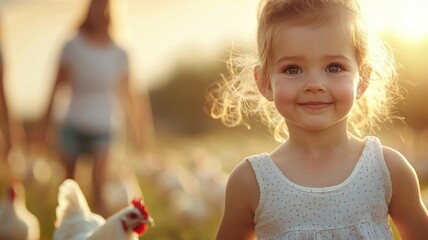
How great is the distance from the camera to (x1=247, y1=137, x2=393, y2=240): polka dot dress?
346 centimetres

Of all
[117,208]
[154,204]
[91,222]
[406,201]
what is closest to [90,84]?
[117,208]

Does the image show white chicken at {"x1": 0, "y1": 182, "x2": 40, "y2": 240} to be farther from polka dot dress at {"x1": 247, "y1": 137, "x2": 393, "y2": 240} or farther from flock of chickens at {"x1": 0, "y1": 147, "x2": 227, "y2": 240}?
polka dot dress at {"x1": 247, "y1": 137, "x2": 393, "y2": 240}

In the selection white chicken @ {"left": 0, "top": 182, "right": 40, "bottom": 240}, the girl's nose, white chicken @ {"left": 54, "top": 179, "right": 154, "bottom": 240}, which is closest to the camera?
the girl's nose

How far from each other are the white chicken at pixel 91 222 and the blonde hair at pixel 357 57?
2.12 ft

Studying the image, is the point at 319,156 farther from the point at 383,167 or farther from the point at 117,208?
the point at 117,208

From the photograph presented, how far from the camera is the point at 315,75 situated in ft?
11.2

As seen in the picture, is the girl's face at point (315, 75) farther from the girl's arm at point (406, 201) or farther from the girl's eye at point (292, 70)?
the girl's arm at point (406, 201)

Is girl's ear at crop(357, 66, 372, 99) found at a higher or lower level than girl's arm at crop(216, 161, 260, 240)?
higher

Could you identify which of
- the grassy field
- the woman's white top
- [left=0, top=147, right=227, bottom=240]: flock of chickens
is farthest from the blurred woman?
[left=0, top=147, right=227, bottom=240]: flock of chickens

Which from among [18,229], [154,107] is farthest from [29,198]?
[154,107]

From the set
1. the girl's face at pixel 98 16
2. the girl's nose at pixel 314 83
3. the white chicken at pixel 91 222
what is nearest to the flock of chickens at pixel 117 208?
the white chicken at pixel 91 222

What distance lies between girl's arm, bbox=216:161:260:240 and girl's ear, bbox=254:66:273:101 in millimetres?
309

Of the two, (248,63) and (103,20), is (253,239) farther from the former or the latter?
(103,20)

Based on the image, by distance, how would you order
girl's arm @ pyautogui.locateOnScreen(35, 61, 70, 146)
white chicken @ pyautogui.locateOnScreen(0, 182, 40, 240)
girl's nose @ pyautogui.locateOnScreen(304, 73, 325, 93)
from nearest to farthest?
1. girl's nose @ pyautogui.locateOnScreen(304, 73, 325, 93)
2. white chicken @ pyautogui.locateOnScreen(0, 182, 40, 240)
3. girl's arm @ pyautogui.locateOnScreen(35, 61, 70, 146)
